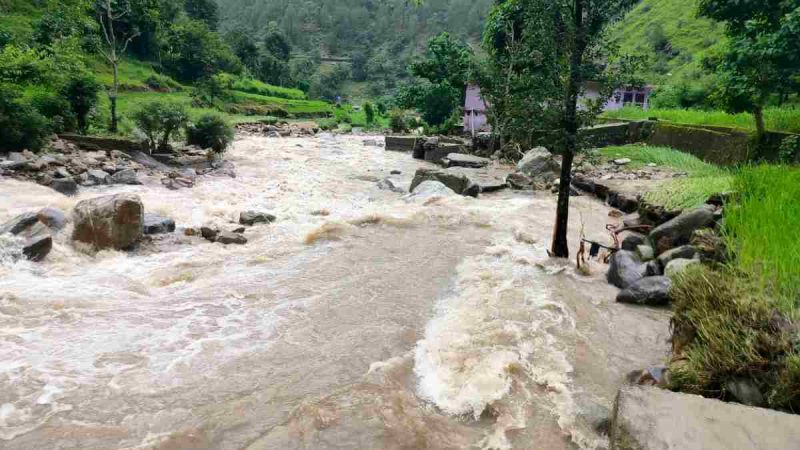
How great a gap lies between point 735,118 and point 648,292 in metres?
11.6

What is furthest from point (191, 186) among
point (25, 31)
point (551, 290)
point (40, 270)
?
point (25, 31)

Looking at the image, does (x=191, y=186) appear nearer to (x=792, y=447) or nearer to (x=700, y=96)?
(x=792, y=447)

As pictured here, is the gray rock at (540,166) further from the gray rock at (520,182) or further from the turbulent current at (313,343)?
the turbulent current at (313,343)

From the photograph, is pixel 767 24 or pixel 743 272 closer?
pixel 743 272

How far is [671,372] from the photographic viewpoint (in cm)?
355

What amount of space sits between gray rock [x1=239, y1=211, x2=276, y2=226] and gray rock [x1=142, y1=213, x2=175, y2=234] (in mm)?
1372

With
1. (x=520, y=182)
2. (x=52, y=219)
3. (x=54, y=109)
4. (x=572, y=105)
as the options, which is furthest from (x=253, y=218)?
(x=54, y=109)

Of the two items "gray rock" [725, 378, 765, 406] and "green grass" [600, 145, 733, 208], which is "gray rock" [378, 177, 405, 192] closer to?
"green grass" [600, 145, 733, 208]

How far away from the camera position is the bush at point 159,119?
641 inches

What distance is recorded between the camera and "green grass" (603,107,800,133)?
1172 centimetres

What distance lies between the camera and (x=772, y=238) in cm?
413

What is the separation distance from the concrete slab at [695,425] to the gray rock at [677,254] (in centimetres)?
430

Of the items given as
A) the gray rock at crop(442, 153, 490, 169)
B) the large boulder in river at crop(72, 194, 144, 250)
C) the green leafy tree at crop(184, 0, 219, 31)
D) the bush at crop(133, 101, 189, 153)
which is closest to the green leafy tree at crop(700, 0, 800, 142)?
the gray rock at crop(442, 153, 490, 169)

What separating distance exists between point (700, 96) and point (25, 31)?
3988 cm
